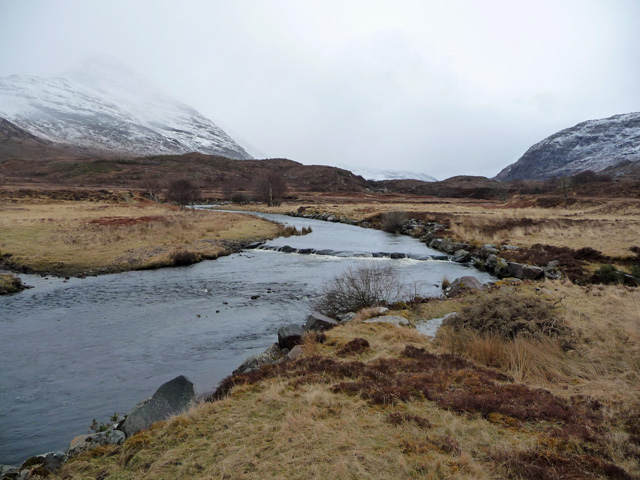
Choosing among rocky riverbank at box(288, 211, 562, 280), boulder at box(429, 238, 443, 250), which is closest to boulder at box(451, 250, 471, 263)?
rocky riverbank at box(288, 211, 562, 280)

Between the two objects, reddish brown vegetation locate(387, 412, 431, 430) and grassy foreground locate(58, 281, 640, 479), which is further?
reddish brown vegetation locate(387, 412, 431, 430)

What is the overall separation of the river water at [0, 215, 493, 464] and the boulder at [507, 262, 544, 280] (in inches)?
64.7

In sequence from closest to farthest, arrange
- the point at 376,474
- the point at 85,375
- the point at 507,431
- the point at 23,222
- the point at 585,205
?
the point at 376,474
the point at 507,431
the point at 85,375
the point at 23,222
the point at 585,205

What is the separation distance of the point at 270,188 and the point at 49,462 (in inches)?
2754

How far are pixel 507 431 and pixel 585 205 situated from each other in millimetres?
56375

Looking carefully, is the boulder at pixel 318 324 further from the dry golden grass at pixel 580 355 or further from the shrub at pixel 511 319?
the shrub at pixel 511 319

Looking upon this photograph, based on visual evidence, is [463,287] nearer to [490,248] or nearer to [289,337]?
[289,337]

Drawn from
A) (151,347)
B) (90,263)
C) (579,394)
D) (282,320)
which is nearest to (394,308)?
(282,320)

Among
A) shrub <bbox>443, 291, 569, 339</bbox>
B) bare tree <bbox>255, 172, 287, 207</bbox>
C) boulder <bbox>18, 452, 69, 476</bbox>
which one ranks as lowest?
boulder <bbox>18, 452, 69, 476</bbox>

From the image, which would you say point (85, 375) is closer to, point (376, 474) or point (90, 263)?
point (376, 474)

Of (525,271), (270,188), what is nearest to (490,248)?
(525,271)

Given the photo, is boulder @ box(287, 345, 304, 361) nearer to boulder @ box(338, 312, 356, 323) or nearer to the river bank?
boulder @ box(338, 312, 356, 323)

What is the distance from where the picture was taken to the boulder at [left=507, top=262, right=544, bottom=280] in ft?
55.3

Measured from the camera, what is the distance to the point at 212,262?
2419 cm
